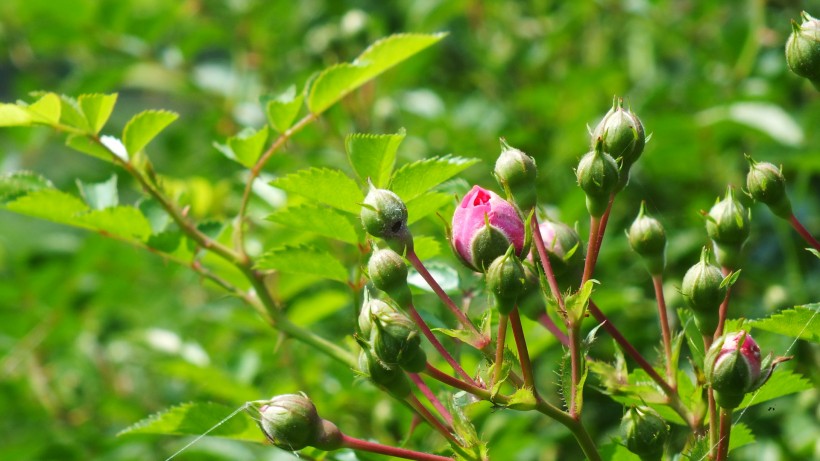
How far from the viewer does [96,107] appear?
1.10 meters

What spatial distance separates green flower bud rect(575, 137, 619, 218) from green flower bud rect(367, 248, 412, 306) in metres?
0.18

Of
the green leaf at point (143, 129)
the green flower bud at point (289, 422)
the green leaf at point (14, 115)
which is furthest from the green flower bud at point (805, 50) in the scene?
the green leaf at point (14, 115)

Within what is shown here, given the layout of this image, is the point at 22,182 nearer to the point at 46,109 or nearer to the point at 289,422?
the point at 46,109

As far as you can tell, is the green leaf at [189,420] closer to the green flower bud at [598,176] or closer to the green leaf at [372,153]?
the green leaf at [372,153]

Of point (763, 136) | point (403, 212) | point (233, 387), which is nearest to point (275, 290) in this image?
point (233, 387)

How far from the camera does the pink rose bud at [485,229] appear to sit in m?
0.82

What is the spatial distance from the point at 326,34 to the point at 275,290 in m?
0.93

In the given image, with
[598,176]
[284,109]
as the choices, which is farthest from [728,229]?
[284,109]

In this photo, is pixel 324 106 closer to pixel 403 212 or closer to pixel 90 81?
pixel 403 212

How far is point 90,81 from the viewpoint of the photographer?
2180 mm

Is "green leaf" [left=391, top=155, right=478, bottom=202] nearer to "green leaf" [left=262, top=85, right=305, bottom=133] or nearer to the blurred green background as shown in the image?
"green leaf" [left=262, top=85, right=305, bottom=133]

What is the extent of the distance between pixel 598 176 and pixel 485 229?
13 cm

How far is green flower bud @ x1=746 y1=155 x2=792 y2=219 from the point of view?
37.3 inches

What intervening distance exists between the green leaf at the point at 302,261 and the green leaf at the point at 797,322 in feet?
1.46
